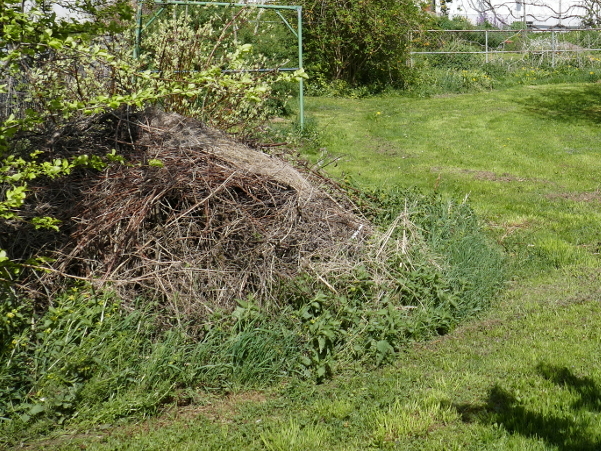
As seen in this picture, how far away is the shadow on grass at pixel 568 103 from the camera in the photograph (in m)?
15.3

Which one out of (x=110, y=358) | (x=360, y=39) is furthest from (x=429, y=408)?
(x=360, y=39)

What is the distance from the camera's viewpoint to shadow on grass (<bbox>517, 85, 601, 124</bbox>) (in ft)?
50.1

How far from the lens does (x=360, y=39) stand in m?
18.8

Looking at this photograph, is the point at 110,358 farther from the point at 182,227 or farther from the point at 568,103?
the point at 568,103

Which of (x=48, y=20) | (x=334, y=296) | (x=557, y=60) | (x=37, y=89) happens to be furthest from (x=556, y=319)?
(x=557, y=60)

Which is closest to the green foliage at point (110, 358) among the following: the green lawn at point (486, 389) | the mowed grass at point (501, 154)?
the green lawn at point (486, 389)

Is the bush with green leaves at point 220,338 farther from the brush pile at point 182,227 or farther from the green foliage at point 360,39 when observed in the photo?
the green foliage at point 360,39

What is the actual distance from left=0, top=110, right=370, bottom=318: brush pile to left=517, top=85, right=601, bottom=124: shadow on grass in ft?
35.6

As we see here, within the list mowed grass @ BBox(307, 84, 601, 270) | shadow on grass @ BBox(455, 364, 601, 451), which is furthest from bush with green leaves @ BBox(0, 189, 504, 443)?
mowed grass @ BBox(307, 84, 601, 270)

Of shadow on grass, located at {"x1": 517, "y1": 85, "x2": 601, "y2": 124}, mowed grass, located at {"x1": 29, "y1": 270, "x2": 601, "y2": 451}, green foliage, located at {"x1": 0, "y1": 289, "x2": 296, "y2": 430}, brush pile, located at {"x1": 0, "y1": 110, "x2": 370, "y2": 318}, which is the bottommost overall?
mowed grass, located at {"x1": 29, "y1": 270, "x2": 601, "y2": 451}

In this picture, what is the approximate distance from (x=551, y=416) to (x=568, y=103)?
1417 centimetres

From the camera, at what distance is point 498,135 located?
1389cm

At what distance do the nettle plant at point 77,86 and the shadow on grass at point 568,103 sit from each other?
9.33m

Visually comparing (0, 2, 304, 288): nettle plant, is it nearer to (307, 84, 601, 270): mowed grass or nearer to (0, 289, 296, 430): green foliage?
(0, 289, 296, 430): green foliage
